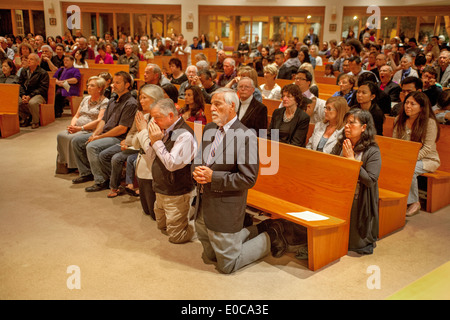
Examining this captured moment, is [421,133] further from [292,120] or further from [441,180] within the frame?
[292,120]

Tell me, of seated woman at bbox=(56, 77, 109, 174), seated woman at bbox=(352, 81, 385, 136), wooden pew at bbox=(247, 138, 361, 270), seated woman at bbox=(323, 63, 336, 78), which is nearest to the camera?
wooden pew at bbox=(247, 138, 361, 270)

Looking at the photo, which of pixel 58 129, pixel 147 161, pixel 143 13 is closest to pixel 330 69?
pixel 58 129

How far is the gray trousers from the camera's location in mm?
3053

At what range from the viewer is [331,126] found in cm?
412

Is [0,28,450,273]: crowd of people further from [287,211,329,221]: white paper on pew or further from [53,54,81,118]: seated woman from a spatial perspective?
[53,54,81,118]: seated woman

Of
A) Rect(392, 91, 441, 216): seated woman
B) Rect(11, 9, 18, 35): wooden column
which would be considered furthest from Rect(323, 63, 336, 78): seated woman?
Rect(11, 9, 18, 35): wooden column

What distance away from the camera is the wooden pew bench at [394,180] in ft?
12.4

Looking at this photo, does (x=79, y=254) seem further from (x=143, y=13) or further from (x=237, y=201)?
(x=143, y=13)

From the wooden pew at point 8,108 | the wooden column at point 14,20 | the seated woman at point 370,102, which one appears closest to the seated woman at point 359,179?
the seated woman at point 370,102

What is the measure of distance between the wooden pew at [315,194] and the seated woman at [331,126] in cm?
49

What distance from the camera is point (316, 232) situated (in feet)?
10.4

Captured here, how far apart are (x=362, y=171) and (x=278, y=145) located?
0.81 metres

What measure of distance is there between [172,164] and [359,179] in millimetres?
1547

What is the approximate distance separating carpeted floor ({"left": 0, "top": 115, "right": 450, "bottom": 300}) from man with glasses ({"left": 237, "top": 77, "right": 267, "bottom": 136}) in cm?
154
